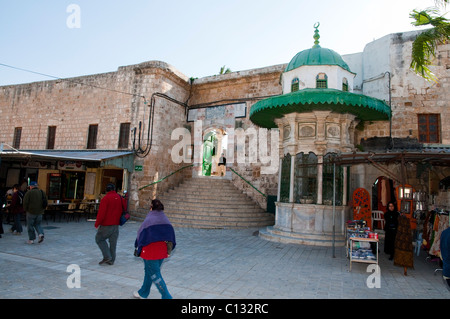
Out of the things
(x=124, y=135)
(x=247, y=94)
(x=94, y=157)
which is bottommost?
(x=94, y=157)

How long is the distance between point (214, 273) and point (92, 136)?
12.2 metres

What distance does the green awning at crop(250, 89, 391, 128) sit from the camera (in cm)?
767

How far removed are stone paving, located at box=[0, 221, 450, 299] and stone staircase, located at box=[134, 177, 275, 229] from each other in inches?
114

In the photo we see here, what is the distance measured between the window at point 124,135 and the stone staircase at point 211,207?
3234 mm

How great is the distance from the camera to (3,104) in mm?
18141

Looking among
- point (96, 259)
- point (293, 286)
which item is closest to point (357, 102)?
point (293, 286)

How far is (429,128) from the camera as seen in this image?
9.75m

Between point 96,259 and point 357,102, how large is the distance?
7.31m

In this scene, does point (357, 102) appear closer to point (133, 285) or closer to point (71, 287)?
point (133, 285)

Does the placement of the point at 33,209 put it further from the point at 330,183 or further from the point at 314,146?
the point at 330,183

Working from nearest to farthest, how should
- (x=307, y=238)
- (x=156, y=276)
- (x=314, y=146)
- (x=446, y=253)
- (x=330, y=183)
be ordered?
1. (x=446, y=253)
2. (x=156, y=276)
3. (x=307, y=238)
4. (x=314, y=146)
5. (x=330, y=183)

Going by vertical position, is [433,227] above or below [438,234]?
above

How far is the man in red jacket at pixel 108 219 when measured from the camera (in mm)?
5445

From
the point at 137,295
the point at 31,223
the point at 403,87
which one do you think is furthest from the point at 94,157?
the point at 403,87
